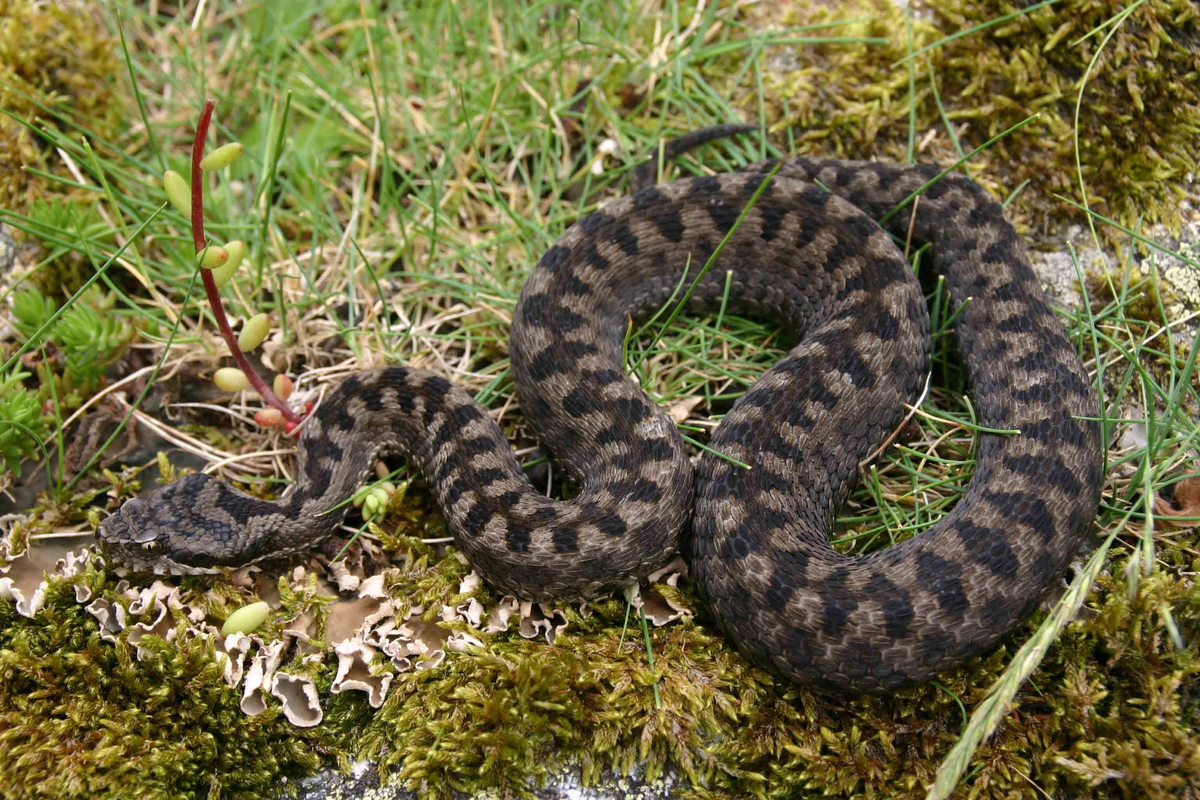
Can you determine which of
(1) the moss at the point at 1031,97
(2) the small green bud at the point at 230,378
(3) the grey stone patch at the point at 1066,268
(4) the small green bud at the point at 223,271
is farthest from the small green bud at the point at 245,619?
(3) the grey stone patch at the point at 1066,268

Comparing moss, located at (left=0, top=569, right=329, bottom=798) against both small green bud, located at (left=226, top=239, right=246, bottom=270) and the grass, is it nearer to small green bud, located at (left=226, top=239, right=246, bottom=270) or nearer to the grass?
the grass

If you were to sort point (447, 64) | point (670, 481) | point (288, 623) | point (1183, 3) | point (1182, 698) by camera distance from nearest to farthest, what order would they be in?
point (1182, 698)
point (288, 623)
point (670, 481)
point (1183, 3)
point (447, 64)

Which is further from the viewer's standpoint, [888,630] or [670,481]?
[670,481]

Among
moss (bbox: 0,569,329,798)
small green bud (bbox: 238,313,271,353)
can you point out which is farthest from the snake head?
small green bud (bbox: 238,313,271,353)

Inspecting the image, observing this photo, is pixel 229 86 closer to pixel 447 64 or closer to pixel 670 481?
pixel 447 64

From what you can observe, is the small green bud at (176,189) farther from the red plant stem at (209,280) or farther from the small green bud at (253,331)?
the small green bud at (253,331)

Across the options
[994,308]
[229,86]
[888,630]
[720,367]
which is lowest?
[888,630]

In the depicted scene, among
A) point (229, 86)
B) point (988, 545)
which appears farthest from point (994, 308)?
point (229, 86)
